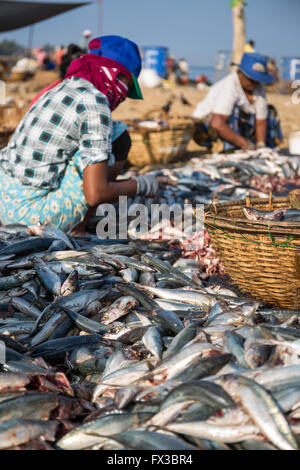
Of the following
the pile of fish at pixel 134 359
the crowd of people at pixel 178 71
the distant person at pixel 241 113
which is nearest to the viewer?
the pile of fish at pixel 134 359

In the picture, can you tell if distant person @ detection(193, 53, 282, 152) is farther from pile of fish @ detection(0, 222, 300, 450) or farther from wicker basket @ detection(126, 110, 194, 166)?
pile of fish @ detection(0, 222, 300, 450)

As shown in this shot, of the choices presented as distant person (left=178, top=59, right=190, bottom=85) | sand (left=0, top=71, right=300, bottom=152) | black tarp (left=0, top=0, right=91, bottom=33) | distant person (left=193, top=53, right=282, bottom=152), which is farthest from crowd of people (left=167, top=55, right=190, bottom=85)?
distant person (left=193, top=53, right=282, bottom=152)

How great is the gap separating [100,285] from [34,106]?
1869 millimetres

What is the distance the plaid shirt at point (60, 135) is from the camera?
12.9 ft

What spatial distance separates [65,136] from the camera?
160 inches

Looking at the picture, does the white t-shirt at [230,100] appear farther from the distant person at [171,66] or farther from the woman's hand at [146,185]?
the distant person at [171,66]

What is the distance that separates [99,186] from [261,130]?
5668 millimetres

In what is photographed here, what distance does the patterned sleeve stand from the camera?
3906mm

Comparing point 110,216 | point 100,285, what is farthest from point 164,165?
point 100,285

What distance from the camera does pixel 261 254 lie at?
2.94m

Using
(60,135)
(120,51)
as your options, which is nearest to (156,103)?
(120,51)

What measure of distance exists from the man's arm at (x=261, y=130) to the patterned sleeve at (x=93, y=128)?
5480 mm

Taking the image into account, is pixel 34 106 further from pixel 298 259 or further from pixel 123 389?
pixel 123 389

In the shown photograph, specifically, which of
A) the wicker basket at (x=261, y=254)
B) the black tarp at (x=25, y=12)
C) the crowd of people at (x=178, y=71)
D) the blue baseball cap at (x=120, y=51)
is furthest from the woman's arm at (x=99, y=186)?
the crowd of people at (x=178, y=71)
